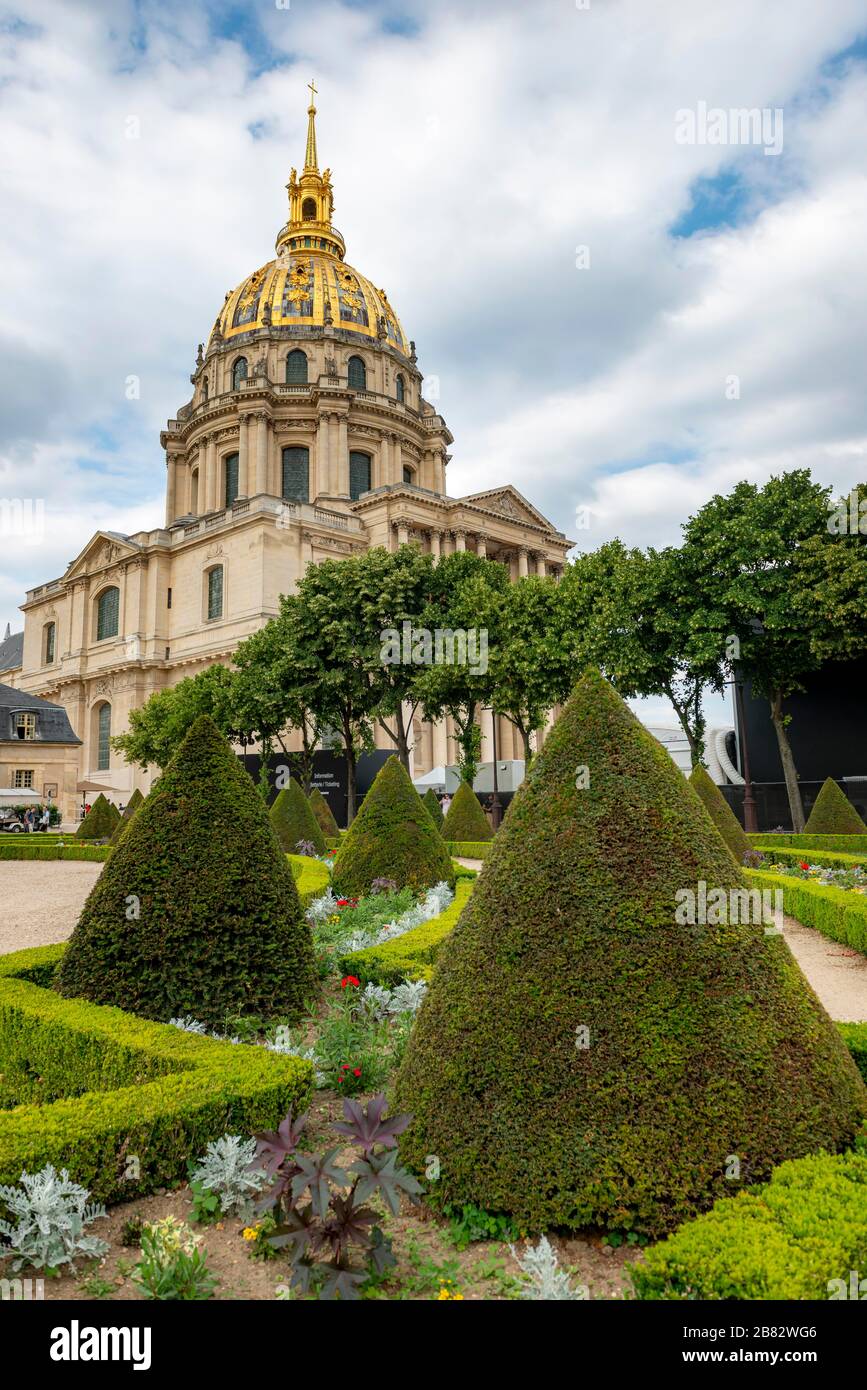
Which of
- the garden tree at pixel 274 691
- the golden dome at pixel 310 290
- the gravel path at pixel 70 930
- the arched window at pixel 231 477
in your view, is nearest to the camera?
the gravel path at pixel 70 930

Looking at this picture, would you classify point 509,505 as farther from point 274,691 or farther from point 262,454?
point 274,691

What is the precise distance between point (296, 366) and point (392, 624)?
47131 mm

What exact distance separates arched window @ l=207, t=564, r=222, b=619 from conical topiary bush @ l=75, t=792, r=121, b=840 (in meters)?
29.2

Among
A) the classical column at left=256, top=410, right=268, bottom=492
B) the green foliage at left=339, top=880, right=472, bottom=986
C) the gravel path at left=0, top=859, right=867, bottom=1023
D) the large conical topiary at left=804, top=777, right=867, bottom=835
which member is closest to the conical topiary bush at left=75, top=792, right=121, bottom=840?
the gravel path at left=0, top=859, right=867, bottom=1023

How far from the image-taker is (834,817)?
23078 mm

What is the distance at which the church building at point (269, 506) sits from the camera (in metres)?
61.6

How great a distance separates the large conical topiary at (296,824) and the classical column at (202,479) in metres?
57.0

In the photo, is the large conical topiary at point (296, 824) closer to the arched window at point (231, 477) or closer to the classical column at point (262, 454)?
the classical column at point (262, 454)

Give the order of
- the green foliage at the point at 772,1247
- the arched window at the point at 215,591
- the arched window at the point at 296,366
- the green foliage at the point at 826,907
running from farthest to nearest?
the arched window at the point at 296,366, the arched window at the point at 215,591, the green foliage at the point at 826,907, the green foliage at the point at 772,1247

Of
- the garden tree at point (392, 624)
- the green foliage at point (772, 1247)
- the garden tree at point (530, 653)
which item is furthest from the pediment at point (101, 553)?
the green foliage at point (772, 1247)

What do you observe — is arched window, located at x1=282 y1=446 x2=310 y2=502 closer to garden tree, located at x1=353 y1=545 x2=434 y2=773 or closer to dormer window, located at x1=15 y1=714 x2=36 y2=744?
dormer window, located at x1=15 y1=714 x2=36 y2=744

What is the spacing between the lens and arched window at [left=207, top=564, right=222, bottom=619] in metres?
63.5
